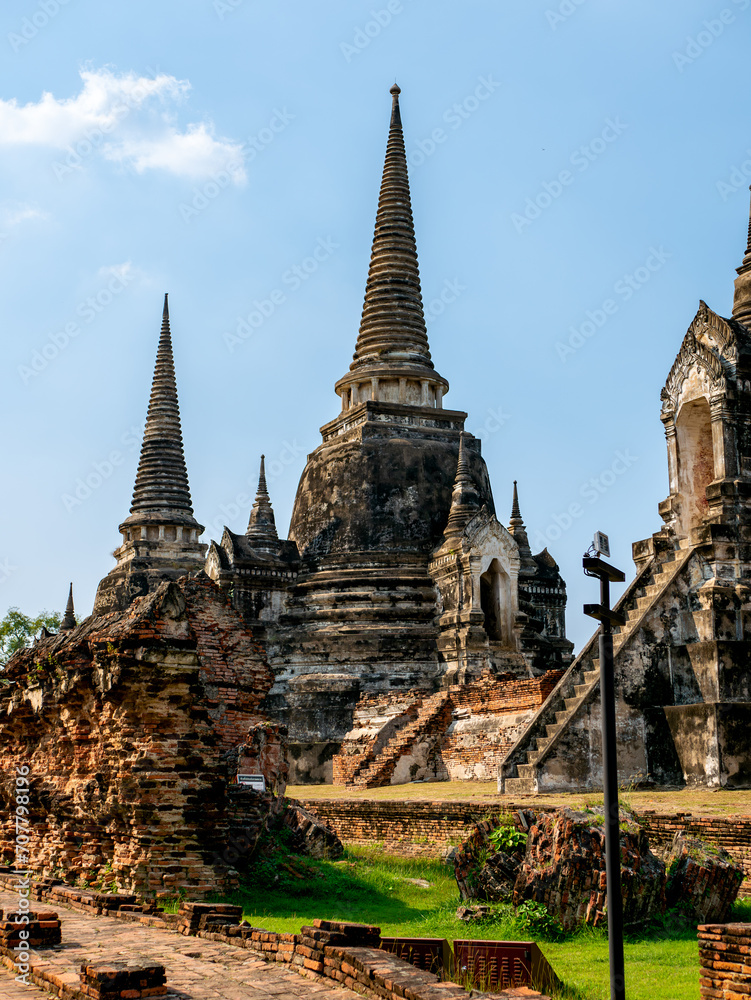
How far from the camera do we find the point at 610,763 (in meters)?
7.00

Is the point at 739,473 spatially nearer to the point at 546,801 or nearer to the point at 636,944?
the point at 546,801

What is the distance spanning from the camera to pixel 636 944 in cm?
934

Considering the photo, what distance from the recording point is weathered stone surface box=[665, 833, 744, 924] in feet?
32.6

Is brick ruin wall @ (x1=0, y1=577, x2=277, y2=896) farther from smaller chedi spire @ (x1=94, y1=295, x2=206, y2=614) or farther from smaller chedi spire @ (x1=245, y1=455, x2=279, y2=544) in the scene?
smaller chedi spire @ (x1=94, y1=295, x2=206, y2=614)

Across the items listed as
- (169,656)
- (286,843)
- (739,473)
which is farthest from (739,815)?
(739,473)

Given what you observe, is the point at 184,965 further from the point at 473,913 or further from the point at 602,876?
the point at 602,876

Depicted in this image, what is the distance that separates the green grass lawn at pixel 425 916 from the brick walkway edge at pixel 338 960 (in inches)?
57.6

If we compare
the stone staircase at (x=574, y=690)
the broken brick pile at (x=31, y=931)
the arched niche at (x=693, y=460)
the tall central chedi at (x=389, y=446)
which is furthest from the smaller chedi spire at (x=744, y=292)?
the broken brick pile at (x=31, y=931)

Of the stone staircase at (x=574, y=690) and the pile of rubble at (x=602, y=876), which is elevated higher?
the stone staircase at (x=574, y=690)

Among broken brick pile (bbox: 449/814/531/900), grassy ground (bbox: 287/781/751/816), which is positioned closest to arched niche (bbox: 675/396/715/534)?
grassy ground (bbox: 287/781/751/816)

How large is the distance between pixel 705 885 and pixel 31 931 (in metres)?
5.61

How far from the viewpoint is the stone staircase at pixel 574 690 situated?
1650cm

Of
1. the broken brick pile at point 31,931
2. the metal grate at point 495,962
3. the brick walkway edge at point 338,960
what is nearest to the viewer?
the brick walkway edge at point 338,960

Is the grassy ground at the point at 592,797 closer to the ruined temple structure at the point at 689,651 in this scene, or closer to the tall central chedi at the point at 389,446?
the ruined temple structure at the point at 689,651
